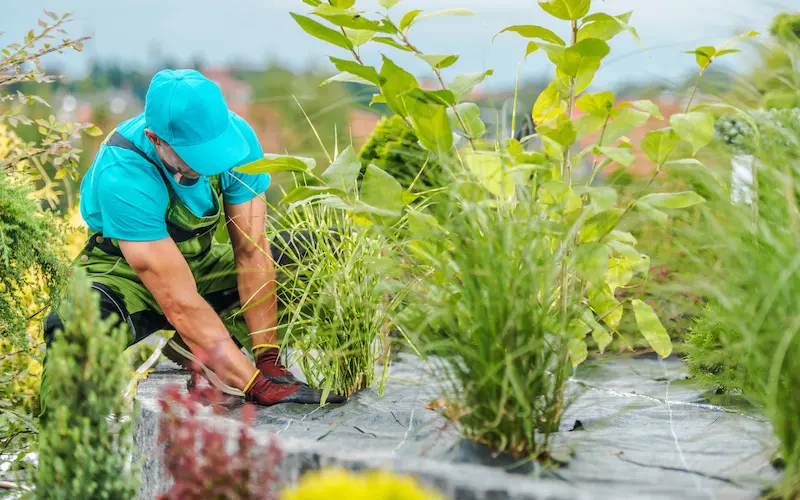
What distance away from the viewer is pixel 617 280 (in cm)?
232

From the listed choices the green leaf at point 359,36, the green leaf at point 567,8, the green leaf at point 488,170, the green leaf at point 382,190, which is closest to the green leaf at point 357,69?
the green leaf at point 359,36

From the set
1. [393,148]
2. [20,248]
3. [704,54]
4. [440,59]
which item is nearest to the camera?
[440,59]

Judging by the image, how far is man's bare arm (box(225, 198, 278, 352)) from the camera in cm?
286

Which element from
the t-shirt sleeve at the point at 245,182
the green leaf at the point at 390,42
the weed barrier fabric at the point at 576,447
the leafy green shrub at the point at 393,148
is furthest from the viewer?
the leafy green shrub at the point at 393,148

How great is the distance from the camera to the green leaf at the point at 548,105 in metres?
2.31

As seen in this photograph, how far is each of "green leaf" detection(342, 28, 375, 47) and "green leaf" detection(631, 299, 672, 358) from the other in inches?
43.4

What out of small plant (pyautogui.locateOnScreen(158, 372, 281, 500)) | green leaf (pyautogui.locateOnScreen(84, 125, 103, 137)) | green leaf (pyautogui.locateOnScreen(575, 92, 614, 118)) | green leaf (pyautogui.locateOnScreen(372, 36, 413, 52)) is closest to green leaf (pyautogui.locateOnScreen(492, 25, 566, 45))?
green leaf (pyautogui.locateOnScreen(575, 92, 614, 118))

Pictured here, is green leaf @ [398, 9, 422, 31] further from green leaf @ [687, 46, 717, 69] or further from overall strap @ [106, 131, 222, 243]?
overall strap @ [106, 131, 222, 243]

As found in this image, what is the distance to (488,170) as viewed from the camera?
1985 millimetres

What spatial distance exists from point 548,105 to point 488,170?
50cm

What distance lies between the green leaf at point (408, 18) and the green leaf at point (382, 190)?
403 millimetres

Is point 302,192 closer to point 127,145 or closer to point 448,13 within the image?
point 448,13

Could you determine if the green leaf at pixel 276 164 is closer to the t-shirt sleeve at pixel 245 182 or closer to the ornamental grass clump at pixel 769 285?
the t-shirt sleeve at pixel 245 182

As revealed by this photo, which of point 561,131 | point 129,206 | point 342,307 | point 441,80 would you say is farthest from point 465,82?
point 129,206
